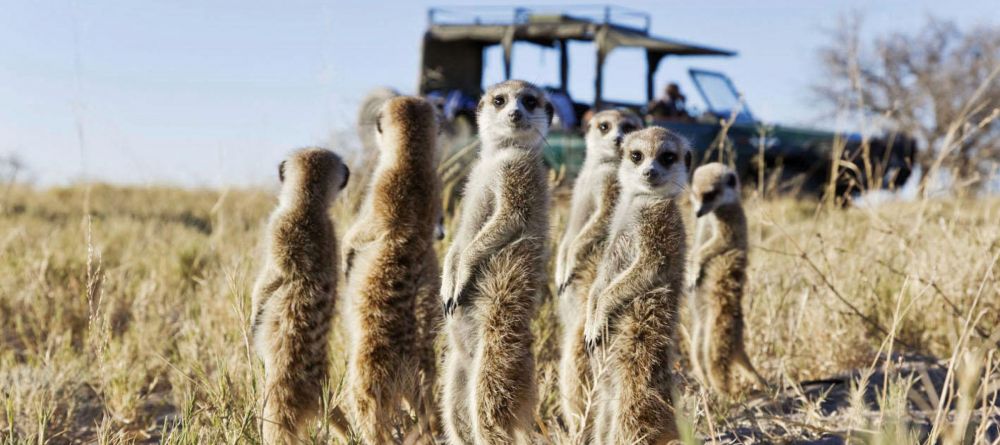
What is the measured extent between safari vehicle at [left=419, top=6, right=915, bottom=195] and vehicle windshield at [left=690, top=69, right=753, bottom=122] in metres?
0.01

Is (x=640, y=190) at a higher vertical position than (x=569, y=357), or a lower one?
higher

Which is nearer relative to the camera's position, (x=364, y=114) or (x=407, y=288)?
(x=407, y=288)

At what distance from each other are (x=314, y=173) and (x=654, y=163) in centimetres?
123

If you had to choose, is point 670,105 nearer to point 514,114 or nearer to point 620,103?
point 620,103

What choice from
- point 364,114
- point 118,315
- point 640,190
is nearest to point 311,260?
point 640,190

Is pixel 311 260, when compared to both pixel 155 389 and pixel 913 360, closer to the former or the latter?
pixel 155 389

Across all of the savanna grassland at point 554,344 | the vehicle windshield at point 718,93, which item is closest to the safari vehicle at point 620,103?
the vehicle windshield at point 718,93

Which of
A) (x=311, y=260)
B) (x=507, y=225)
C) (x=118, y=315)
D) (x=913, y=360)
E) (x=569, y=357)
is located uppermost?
(x=507, y=225)

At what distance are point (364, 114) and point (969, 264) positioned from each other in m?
5.11

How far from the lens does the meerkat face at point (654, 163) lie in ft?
9.55

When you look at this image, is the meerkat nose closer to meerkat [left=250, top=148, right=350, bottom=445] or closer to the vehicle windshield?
meerkat [left=250, top=148, right=350, bottom=445]

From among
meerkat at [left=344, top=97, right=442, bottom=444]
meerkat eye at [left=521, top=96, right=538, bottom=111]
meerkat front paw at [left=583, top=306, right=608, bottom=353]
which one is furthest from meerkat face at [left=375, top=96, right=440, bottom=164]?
meerkat front paw at [left=583, top=306, right=608, bottom=353]

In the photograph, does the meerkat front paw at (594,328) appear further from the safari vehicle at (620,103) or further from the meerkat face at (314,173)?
the safari vehicle at (620,103)

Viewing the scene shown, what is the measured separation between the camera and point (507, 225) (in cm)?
289
